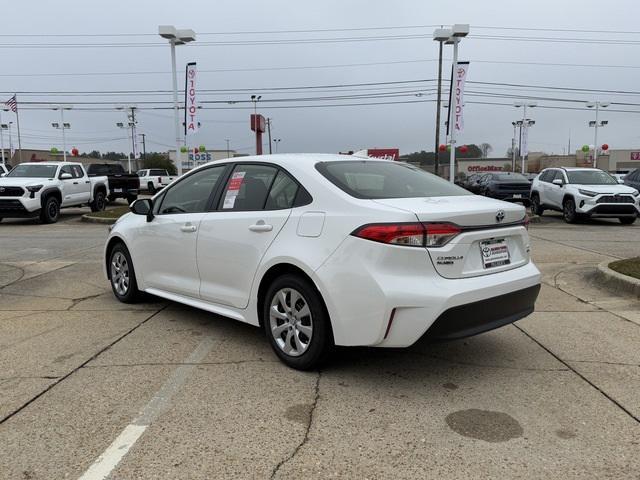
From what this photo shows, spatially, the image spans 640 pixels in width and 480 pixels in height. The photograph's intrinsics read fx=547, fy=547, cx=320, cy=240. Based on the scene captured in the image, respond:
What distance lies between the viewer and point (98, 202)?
19172 millimetres

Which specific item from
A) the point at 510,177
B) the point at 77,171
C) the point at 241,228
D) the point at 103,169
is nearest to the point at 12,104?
the point at 103,169

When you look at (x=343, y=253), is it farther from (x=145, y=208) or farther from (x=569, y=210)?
(x=569, y=210)

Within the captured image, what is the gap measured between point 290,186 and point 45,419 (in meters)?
2.29

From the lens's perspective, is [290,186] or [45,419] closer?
[45,419]

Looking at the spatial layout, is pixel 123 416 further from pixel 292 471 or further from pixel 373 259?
pixel 373 259

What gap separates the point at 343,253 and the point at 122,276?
352cm

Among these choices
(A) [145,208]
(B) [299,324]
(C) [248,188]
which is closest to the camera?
(B) [299,324]

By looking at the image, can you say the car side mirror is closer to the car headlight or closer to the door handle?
the door handle

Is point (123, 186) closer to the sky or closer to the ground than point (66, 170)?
closer to the ground

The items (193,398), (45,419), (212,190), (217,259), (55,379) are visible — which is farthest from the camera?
(212,190)

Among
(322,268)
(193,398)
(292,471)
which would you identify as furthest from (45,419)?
(322,268)

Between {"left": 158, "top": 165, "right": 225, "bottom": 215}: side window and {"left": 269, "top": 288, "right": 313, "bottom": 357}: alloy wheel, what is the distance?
1319 mm

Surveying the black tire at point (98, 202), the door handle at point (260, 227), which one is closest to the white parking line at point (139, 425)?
the door handle at point (260, 227)

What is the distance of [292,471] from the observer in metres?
2.79
